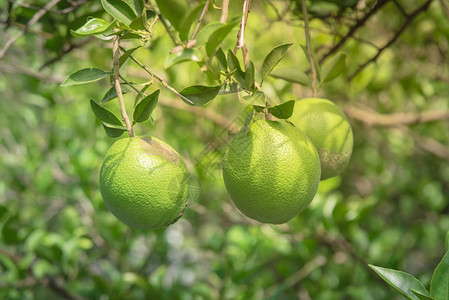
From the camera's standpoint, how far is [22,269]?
1655mm

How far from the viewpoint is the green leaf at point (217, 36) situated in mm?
602

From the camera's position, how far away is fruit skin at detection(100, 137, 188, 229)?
77 centimetres

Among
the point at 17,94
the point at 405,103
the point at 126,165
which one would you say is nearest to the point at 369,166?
the point at 405,103

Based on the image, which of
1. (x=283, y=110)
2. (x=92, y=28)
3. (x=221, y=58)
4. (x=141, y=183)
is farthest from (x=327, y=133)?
(x=92, y=28)

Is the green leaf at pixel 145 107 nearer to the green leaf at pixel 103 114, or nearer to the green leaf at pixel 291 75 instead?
the green leaf at pixel 103 114

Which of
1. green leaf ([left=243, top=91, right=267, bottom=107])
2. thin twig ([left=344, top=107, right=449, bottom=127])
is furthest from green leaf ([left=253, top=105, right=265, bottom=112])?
thin twig ([left=344, top=107, right=449, bottom=127])

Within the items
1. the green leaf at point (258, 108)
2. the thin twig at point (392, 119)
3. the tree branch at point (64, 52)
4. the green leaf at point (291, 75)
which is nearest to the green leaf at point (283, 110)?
the green leaf at point (258, 108)

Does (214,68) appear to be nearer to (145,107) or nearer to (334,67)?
(145,107)

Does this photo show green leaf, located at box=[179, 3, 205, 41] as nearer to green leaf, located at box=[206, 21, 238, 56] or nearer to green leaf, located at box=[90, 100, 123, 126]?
green leaf, located at box=[206, 21, 238, 56]

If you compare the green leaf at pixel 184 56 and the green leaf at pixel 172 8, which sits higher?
the green leaf at pixel 172 8

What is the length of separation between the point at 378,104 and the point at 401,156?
1.49 ft

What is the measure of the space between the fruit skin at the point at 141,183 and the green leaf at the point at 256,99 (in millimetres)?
183

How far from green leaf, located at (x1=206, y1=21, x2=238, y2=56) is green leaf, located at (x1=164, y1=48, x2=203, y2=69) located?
0.02 meters

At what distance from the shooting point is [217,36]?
0.63 metres
